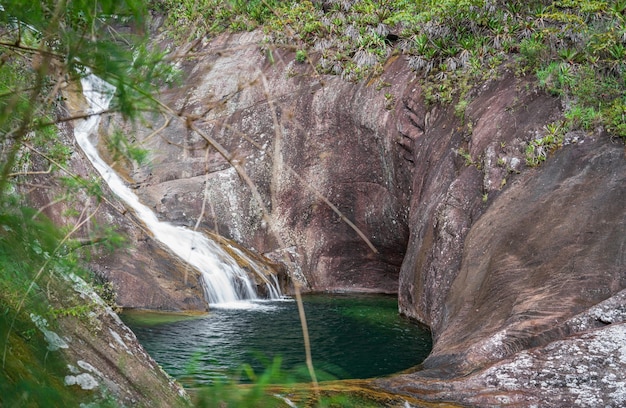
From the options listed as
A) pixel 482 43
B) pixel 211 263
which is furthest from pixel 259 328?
pixel 482 43

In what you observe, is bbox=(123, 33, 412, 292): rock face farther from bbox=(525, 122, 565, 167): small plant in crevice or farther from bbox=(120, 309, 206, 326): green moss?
bbox=(525, 122, 565, 167): small plant in crevice

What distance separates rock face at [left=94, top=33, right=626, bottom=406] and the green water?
32.5 inches

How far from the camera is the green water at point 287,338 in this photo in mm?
10773

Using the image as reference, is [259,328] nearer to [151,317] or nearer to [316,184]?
[151,317]

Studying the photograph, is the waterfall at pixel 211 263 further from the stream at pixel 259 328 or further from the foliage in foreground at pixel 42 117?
the foliage in foreground at pixel 42 117

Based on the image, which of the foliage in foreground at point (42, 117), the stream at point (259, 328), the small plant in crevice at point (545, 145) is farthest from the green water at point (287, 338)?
the foliage in foreground at point (42, 117)

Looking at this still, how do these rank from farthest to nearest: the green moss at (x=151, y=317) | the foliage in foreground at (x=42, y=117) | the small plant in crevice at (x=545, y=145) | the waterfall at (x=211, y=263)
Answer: the waterfall at (x=211, y=263) → the green moss at (x=151, y=317) → the small plant in crevice at (x=545, y=145) → the foliage in foreground at (x=42, y=117)

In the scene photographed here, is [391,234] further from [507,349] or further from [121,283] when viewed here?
[507,349]

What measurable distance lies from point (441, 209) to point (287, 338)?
13.8 ft

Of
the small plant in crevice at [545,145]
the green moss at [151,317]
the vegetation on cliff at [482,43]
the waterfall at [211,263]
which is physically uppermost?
the vegetation on cliff at [482,43]

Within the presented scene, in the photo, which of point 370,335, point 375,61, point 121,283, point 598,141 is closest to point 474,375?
point 598,141

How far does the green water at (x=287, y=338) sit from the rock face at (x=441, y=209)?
0.83 meters

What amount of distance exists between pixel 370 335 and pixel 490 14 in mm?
8606

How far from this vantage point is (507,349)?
7.52 meters
